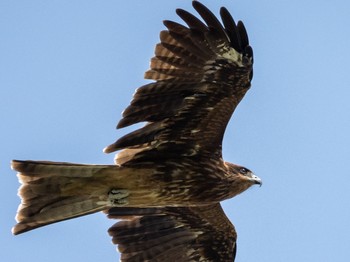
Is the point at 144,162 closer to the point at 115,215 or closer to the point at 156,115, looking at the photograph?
the point at 156,115

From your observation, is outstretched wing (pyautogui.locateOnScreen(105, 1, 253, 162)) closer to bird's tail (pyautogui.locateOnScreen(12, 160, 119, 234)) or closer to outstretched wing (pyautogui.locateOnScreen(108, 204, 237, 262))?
bird's tail (pyautogui.locateOnScreen(12, 160, 119, 234))

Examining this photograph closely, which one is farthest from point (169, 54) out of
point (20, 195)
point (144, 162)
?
point (20, 195)

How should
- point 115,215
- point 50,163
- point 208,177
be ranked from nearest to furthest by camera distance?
1. point 50,163
2. point 208,177
3. point 115,215

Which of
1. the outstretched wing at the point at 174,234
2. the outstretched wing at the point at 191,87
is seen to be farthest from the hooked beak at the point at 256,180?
the outstretched wing at the point at 174,234

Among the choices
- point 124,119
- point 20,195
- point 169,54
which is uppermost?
point 169,54

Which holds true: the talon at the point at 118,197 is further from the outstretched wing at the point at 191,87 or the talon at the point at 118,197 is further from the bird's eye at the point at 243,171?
the bird's eye at the point at 243,171

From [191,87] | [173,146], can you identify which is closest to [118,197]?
[173,146]
